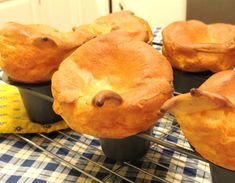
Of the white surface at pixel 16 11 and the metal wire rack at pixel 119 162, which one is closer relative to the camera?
the metal wire rack at pixel 119 162

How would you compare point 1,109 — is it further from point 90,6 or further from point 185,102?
point 90,6

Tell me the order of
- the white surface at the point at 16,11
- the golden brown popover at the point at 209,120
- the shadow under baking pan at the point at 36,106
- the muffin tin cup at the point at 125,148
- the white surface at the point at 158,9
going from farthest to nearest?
the white surface at the point at 158,9
the white surface at the point at 16,11
the shadow under baking pan at the point at 36,106
the muffin tin cup at the point at 125,148
the golden brown popover at the point at 209,120

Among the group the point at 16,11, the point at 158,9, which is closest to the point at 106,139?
the point at 16,11

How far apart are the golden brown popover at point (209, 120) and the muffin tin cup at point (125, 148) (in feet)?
0.57

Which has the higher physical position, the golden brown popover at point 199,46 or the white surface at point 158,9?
the golden brown popover at point 199,46

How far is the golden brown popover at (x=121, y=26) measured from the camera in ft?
2.49

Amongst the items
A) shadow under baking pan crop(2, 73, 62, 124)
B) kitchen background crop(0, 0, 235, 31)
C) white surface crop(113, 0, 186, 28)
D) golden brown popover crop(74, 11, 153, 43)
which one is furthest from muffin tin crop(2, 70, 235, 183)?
white surface crop(113, 0, 186, 28)

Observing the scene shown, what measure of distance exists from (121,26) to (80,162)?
11.6 inches

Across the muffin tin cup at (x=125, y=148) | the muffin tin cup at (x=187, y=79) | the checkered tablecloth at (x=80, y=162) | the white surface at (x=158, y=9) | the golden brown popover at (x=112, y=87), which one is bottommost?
the white surface at (x=158, y=9)

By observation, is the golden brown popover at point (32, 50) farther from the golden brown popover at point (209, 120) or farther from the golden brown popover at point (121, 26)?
the golden brown popover at point (209, 120)

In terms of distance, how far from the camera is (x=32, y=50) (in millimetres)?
693

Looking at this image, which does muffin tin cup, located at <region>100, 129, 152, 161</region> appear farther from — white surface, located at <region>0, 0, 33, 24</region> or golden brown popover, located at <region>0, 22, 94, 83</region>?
white surface, located at <region>0, 0, 33, 24</region>

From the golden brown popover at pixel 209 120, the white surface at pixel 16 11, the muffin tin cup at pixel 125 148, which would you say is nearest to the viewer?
the golden brown popover at pixel 209 120

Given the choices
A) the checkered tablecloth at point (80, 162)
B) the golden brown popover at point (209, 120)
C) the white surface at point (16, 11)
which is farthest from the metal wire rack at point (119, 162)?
the white surface at point (16, 11)
